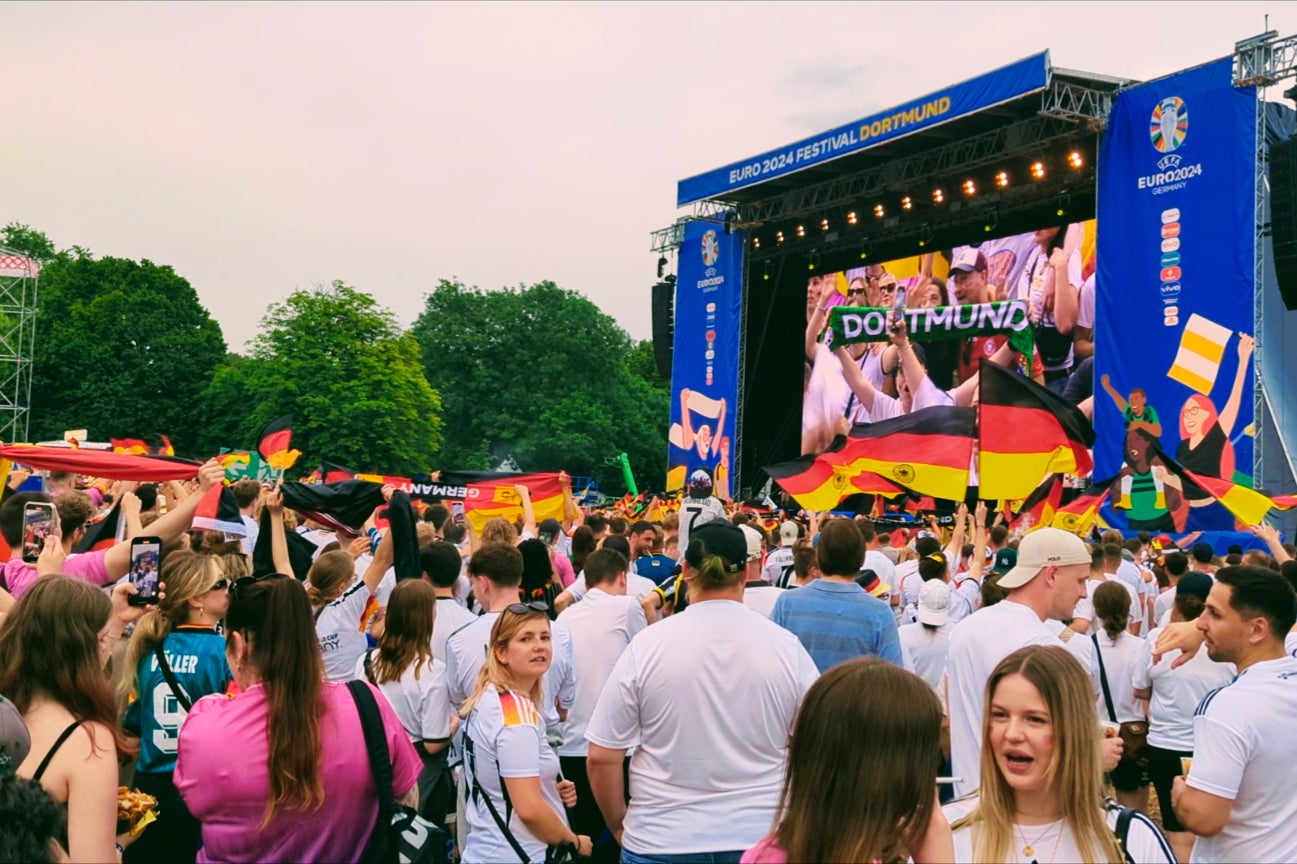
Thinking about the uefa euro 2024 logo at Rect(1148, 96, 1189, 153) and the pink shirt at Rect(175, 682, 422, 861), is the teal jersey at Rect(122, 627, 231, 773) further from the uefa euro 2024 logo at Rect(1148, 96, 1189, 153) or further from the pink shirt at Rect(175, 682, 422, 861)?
the uefa euro 2024 logo at Rect(1148, 96, 1189, 153)

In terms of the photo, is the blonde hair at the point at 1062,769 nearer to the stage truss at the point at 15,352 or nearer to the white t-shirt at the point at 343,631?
the white t-shirt at the point at 343,631

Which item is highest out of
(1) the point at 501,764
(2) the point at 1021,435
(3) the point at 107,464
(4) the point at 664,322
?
(4) the point at 664,322

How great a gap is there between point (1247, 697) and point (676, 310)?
92.8ft

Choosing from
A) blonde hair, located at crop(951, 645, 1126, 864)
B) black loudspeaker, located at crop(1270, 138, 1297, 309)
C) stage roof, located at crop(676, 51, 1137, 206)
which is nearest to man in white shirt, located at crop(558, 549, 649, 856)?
blonde hair, located at crop(951, 645, 1126, 864)

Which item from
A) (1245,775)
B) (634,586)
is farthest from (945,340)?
(1245,775)

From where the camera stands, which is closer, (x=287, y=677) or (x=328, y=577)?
(x=287, y=677)

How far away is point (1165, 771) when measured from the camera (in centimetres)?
660

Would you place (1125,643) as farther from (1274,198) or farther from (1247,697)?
(1274,198)

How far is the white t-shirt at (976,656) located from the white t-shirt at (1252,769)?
0.73 metres

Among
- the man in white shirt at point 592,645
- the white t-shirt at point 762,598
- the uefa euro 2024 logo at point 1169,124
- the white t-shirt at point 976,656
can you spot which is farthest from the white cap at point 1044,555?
the uefa euro 2024 logo at point 1169,124

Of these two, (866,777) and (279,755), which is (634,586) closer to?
(279,755)

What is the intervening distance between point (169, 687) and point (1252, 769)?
11.7 feet

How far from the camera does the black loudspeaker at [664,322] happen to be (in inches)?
1292

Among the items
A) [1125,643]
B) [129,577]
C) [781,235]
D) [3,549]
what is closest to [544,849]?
[129,577]
